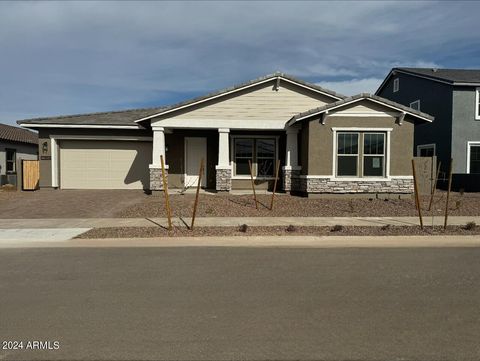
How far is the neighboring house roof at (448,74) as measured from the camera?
68.1 ft

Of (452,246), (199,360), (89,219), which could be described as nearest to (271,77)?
(89,219)

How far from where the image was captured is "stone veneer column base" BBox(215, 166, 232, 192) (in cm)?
1722

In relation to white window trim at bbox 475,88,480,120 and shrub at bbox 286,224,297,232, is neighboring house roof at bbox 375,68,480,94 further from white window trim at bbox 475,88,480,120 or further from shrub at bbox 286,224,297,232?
shrub at bbox 286,224,297,232

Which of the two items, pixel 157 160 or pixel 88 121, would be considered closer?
pixel 157 160

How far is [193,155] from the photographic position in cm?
1939

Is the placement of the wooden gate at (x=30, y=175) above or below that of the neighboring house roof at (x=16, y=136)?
below

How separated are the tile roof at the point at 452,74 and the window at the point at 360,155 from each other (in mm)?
8090

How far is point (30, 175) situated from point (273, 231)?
1432 centimetres

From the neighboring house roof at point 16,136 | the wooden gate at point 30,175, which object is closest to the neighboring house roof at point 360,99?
the wooden gate at point 30,175

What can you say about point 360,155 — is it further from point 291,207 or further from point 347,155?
point 291,207

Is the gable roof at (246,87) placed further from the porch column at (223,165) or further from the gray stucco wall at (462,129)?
the gray stucco wall at (462,129)

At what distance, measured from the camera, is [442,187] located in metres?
21.4

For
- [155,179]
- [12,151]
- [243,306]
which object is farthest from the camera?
[12,151]

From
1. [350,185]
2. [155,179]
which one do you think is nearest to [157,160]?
[155,179]
